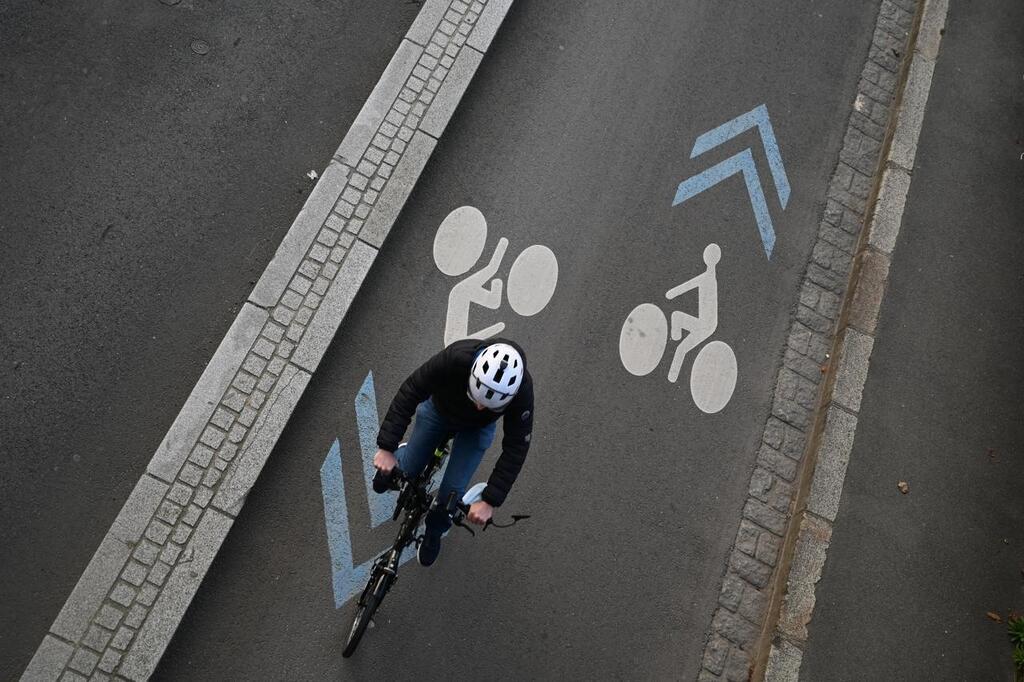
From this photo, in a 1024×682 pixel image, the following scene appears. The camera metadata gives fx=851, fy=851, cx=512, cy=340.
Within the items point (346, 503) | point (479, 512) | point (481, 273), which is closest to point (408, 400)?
point (479, 512)

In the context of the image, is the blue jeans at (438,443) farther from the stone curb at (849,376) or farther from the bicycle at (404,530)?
the stone curb at (849,376)

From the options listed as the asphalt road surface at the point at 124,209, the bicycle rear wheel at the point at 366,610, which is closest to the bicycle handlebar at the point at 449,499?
the bicycle rear wheel at the point at 366,610

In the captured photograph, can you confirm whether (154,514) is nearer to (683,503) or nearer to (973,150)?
(683,503)

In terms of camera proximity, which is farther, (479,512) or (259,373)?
(259,373)

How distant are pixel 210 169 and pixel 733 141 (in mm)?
5082

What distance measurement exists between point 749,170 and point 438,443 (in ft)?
15.2

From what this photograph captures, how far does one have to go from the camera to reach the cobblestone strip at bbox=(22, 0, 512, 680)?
605 cm

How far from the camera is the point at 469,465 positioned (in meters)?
5.91

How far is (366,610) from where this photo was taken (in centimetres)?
622

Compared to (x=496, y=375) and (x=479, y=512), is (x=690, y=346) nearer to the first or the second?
(x=479, y=512)

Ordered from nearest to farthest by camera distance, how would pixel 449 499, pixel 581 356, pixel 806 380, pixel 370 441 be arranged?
pixel 449 499 → pixel 370 441 → pixel 581 356 → pixel 806 380

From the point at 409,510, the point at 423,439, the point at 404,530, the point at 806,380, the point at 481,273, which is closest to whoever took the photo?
the point at 423,439

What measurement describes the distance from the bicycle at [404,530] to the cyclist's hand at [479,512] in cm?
19

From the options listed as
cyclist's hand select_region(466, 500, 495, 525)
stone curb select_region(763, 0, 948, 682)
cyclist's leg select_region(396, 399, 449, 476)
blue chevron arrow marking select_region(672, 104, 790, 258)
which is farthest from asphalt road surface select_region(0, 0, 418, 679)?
stone curb select_region(763, 0, 948, 682)
